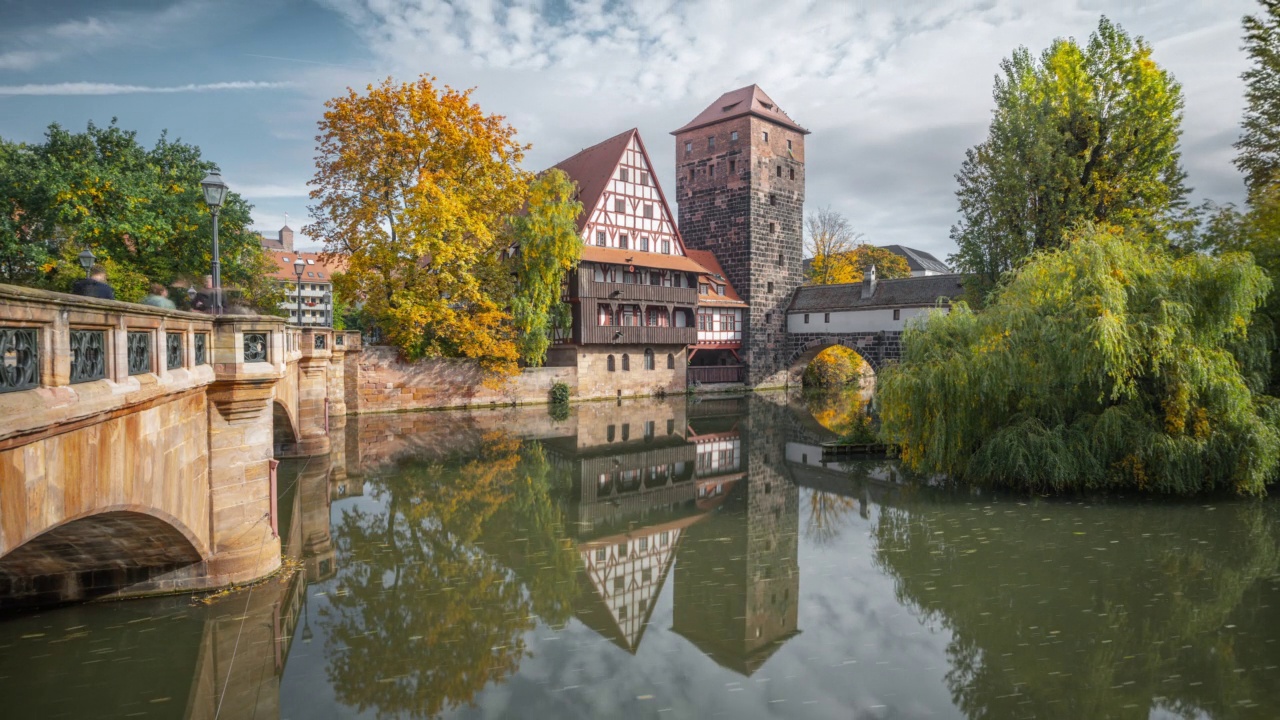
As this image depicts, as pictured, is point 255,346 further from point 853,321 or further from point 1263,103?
point 853,321

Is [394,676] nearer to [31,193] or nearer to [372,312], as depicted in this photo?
[372,312]

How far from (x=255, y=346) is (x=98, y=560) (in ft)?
8.71

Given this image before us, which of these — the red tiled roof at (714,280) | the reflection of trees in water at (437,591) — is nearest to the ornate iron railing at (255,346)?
the reflection of trees in water at (437,591)

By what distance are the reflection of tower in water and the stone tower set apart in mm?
28507

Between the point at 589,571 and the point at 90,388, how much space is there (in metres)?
6.24

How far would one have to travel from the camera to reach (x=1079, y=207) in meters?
21.4

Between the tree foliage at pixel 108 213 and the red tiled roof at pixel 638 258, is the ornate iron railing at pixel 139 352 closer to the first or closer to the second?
the tree foliage at pixel 108 213

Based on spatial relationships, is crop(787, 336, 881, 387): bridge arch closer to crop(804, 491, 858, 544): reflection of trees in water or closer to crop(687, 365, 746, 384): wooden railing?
crop(687, 365, 746, 384): wooden railing

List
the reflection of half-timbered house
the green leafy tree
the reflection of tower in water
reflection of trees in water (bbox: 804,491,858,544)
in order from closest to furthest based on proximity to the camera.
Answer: the reflection of tower in water
reflection of trees in water (bbox: 804,491,858,544)
the green leafy tree
the reflection of half-timbered house

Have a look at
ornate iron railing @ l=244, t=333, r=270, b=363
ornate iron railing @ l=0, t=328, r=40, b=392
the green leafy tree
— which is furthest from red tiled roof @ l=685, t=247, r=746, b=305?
ornate iron railing @ l=0, t=328, r=40, b=392

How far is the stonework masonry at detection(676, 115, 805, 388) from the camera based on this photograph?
135ft

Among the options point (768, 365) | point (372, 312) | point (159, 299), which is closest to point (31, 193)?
point (372, 312)

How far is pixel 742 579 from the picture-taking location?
912 cm

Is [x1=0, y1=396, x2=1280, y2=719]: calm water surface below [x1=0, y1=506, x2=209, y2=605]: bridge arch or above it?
below
